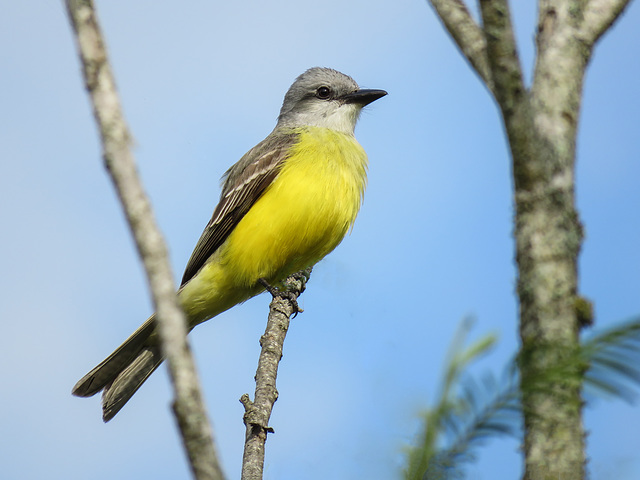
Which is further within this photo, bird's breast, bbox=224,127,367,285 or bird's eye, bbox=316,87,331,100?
bird's eye, bbox=316,87,331,100

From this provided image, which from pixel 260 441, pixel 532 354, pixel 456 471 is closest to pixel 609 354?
pixel 532 354

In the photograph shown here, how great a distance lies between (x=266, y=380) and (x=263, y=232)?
6.91 feet

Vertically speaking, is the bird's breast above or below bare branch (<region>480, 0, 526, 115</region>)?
above

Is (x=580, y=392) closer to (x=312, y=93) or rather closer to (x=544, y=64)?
(x=544, y=64)

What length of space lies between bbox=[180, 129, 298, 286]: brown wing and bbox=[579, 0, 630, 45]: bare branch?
4.75m

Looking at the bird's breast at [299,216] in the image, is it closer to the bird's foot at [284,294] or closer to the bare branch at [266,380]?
the bird's foot at [284,294]

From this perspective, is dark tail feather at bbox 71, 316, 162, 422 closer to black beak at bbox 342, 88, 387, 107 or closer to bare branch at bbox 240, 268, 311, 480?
bare branch at bbox 240, 268, 311, 480

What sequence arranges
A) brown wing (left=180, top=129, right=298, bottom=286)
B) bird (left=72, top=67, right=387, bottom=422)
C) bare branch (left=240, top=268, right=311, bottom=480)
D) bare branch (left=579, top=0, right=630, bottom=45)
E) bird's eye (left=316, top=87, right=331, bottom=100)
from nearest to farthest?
bare branch (left=579, top=0, right=630, bottom=45) → bare branch (left=240, top=268, right=311, bottom=480) → bird (left=72, top=67, right=387, bottom=422) → brown wing (left=180, top=129, right=298, bottom=286) → bird's eye (left=316, top=87, right=331, bottom=100)

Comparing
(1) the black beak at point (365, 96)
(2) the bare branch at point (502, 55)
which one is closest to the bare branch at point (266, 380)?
(1) the black beak at point (365, 96)

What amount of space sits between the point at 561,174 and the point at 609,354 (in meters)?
0.88

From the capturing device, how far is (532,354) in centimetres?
162

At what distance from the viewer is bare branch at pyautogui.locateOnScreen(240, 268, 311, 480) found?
453 centimetres

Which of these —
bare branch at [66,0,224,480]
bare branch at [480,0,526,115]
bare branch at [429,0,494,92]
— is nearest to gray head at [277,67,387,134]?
bare branch at [429,0,494,92]

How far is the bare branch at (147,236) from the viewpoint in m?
1.74
